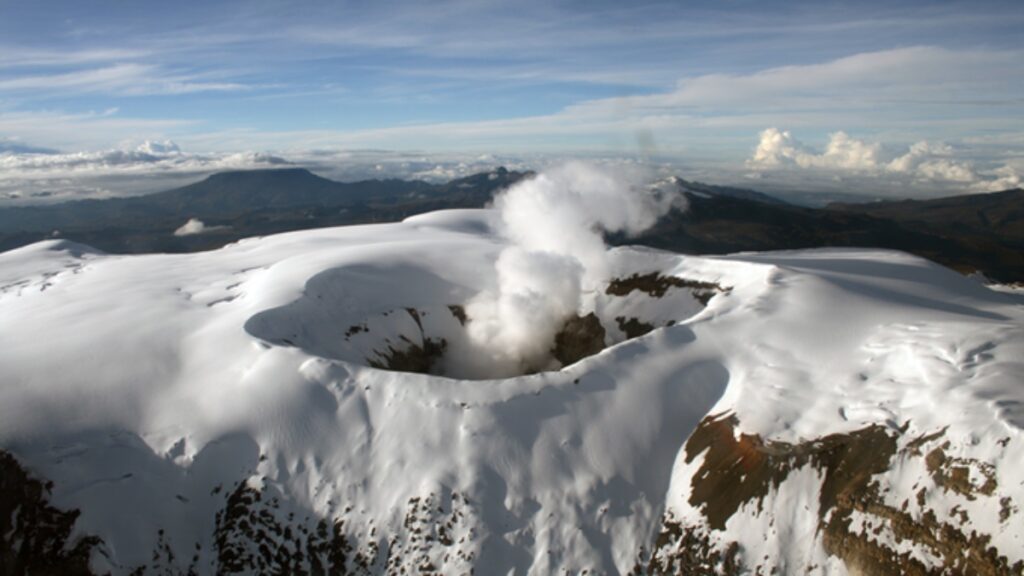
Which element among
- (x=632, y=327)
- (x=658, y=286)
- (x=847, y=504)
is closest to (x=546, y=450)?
→ (x=847, y=504)

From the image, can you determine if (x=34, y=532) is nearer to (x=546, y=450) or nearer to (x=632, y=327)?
(x=546, y=450)

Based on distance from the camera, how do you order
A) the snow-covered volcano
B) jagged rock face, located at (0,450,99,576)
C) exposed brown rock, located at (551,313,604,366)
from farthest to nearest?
exposed brown rock, located at (551,313,604,366) → jagged rock face, located at (0,450,99,576) → the snow-covered volcano

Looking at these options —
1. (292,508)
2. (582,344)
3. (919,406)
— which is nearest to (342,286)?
(582,344)

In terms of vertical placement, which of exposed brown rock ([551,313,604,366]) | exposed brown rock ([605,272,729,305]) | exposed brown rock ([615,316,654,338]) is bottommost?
exposed brown rock ([551,313,604,366])

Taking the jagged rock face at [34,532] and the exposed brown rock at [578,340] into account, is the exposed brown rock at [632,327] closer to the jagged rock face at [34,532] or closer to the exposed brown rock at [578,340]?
the exposed brown rock at [578,340]

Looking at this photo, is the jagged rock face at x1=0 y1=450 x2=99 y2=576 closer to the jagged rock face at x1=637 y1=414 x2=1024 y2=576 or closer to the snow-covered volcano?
the snow-covered volcano

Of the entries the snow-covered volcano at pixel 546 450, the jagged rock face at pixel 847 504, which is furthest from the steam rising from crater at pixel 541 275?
the jagged rock face at pixel 847 504

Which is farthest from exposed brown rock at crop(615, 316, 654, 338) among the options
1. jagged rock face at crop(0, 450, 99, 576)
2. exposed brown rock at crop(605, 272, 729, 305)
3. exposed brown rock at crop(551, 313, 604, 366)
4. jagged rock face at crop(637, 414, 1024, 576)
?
jagged rock face at crop(0, 450, 99, 576)
